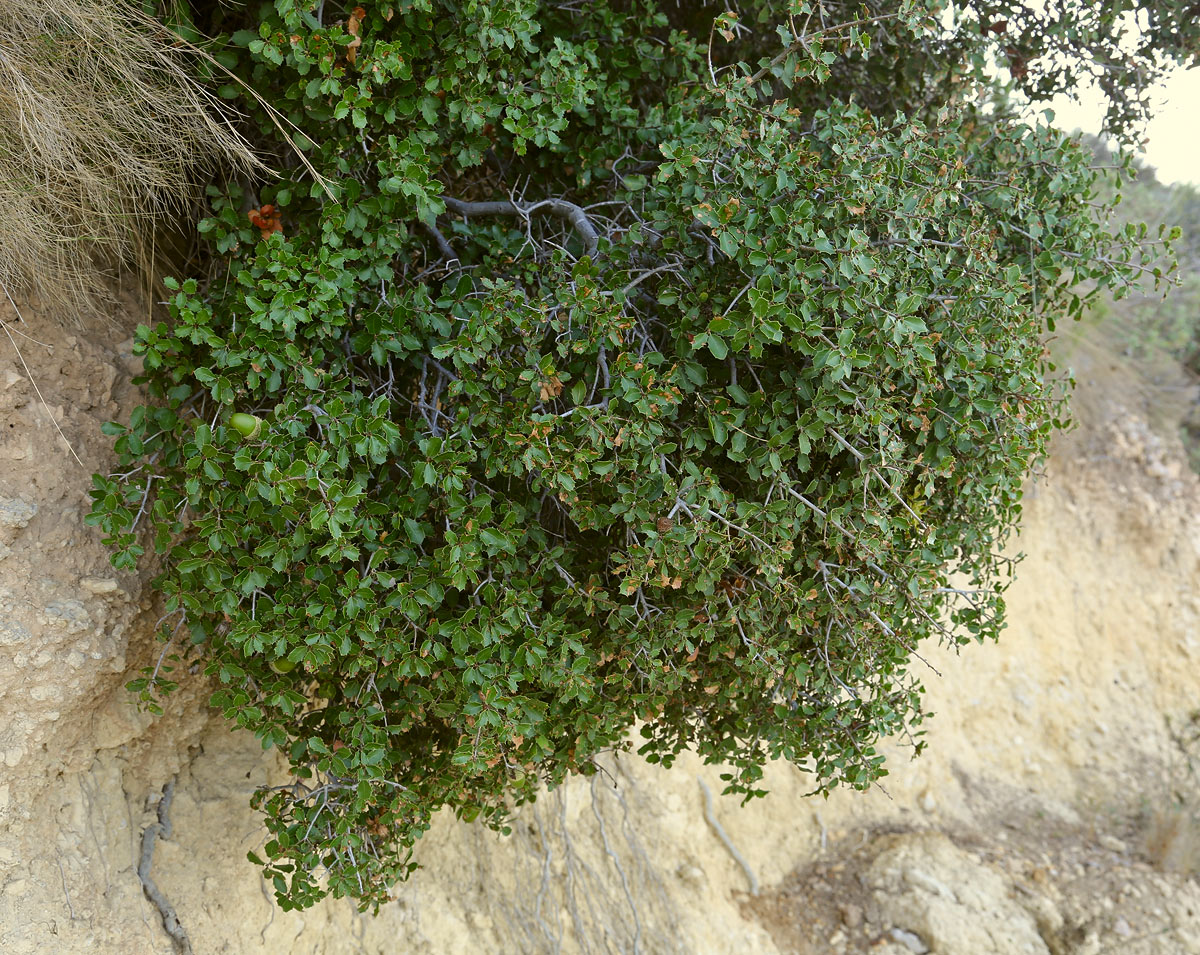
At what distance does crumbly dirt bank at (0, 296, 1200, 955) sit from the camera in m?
2.29

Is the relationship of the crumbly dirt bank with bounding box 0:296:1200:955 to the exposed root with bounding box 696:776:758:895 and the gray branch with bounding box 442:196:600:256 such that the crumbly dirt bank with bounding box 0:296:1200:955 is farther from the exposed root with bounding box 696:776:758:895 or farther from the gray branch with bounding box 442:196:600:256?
the gray branch with bounding box 442:196:600:256

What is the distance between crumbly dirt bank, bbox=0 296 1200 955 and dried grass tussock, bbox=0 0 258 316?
26cm

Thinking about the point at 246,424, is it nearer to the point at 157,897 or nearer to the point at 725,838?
the point at 157,897

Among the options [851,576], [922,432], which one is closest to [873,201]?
[922,432]

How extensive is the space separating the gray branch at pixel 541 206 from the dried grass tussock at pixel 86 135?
0.60 meters

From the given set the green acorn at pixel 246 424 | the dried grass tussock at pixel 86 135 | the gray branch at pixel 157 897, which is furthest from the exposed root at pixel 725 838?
the dried grass tussock at pixel 86 135

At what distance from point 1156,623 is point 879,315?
5.58 m

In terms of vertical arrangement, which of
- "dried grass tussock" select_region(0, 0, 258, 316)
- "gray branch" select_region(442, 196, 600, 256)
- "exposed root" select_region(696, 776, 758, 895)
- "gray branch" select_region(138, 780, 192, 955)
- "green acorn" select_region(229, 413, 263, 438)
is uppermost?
"gray branch" select_region(442, 196, 600, 256)

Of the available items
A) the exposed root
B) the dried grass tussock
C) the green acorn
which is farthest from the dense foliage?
the exposed root

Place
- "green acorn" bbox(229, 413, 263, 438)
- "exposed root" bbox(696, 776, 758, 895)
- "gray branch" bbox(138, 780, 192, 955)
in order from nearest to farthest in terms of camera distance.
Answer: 1. "green acorn" bbox(229, 413, 263, 438)
2. "gray branch" bbox(138, 780, 192, 955)
3. "exposed root" bbox(696, 776, 758, 895)

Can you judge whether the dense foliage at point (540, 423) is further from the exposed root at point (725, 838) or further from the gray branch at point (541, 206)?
the exposed root at point (725, 838)

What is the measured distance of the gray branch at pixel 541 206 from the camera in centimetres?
234

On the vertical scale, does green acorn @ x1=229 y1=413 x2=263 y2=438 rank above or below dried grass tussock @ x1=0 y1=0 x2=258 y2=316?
below

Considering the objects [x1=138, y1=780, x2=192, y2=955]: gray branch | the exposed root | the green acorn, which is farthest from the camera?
the exposed root
